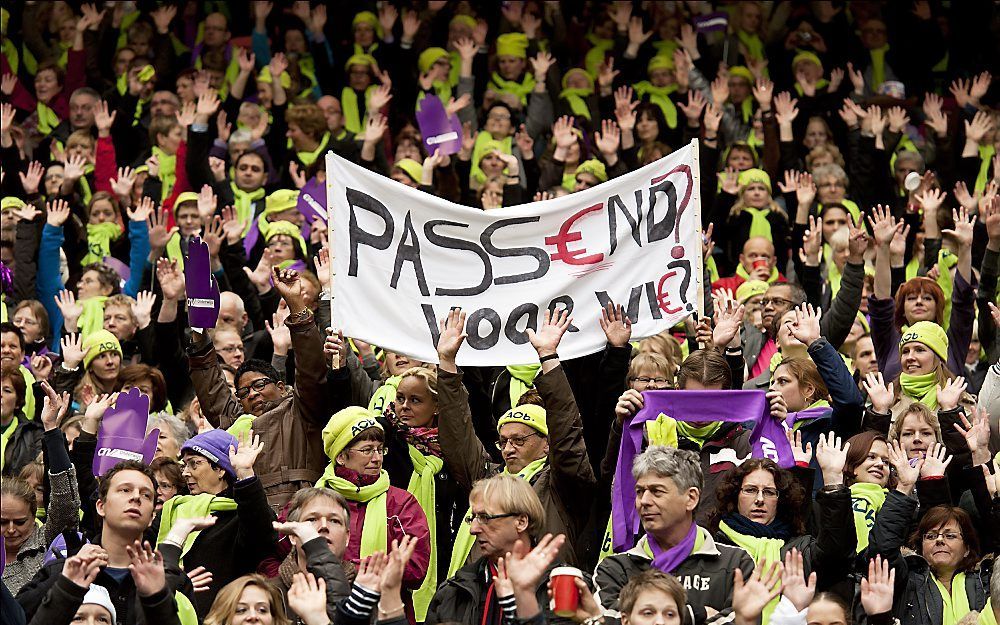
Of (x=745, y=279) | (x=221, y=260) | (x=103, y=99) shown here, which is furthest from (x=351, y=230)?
(x=103, y=99)

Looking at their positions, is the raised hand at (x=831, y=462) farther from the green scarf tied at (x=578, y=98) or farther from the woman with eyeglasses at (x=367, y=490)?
the green scarf tied at (x=578, y=98)

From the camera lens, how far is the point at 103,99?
49.2 feet

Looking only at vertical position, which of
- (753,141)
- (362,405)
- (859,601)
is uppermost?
(753,141)

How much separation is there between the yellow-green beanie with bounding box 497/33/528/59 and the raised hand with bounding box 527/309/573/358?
7.11m

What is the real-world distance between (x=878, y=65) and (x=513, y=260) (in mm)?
7815

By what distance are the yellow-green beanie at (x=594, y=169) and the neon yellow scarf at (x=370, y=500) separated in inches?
208

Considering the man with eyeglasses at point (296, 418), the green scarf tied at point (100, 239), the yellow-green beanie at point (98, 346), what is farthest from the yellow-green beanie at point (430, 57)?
the man with eyeglasses at point (296, 418)

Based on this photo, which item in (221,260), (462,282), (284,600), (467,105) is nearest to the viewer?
(284,600)

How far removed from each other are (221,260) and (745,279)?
3317 mm

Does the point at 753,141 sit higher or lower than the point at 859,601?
higher

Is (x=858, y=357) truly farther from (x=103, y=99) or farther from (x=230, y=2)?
(x=230, y=2)

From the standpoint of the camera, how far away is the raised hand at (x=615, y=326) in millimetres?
8305

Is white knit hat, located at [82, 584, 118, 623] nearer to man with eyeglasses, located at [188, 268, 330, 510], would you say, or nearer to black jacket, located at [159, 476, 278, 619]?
black jacket, located at [159, 476, 278, 619]

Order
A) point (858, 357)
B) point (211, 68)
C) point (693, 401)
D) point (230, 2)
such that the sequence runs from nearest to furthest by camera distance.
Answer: point (693, 401), point (858, 357), point (211, 68), point (230, 2)
